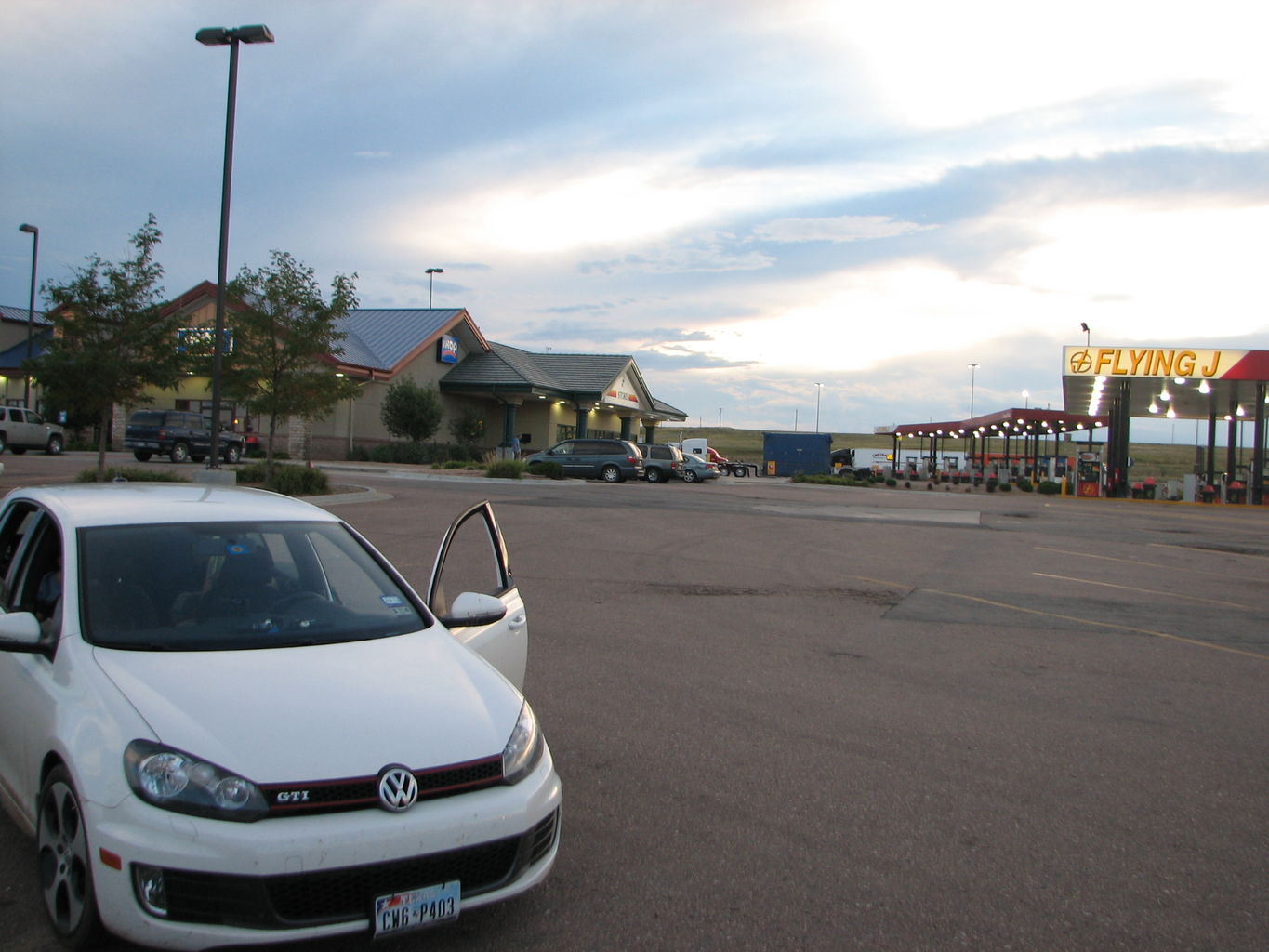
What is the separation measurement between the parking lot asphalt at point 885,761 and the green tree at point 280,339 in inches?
374

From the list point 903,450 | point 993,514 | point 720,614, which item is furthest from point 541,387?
point 903,450

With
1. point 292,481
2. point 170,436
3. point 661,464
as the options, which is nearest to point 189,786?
point 292,481

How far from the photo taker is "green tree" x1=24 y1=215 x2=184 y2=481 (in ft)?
58.3

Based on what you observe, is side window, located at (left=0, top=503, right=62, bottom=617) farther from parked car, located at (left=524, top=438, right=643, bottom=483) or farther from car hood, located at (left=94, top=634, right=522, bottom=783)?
parked car, located at (left=524, top=438, right=643, bottom=483)

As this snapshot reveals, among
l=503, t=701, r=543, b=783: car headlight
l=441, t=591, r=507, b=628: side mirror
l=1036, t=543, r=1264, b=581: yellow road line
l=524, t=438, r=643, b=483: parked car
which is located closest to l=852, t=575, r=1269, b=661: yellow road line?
l=1036, t=543, r=1264, b=581: yellow road line

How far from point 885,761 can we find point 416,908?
3.14 m

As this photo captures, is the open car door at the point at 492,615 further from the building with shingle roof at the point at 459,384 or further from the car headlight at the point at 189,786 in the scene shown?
the building with shingle roof at the point at 459,384

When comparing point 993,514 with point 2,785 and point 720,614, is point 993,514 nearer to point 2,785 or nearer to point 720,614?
point 720,614

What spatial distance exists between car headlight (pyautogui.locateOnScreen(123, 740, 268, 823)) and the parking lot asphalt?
1.97 ft

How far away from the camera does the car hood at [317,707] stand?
3.10 meters

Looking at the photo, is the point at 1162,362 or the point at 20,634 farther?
the point at 1162,362

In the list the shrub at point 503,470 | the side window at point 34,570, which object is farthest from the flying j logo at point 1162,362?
the side window at point 34,570

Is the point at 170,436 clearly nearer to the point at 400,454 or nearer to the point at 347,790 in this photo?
the point at 400,454

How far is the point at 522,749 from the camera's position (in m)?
3.52
